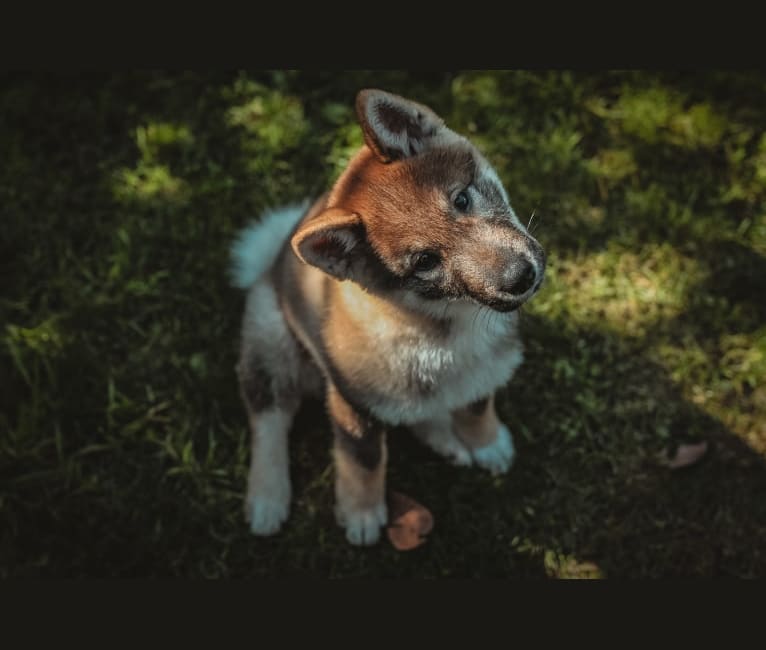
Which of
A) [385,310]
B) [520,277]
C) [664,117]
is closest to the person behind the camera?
[520,277]

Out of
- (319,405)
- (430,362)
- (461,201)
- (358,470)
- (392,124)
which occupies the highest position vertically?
(392,124)

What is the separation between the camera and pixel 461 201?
297cm

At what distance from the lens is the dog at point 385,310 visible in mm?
2908

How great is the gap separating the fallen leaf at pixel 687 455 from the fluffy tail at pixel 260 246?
7.49 feet

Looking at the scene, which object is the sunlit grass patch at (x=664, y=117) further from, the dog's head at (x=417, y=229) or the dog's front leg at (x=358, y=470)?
the dog's front leg at (x=358, y=470)

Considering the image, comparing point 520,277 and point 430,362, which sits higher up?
point 520,277

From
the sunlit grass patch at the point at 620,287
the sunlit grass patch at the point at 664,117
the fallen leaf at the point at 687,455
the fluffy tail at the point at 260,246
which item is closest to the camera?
the fallen leaf at the point at 687,455

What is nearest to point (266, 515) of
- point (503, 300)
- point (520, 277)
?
point (503, 300)

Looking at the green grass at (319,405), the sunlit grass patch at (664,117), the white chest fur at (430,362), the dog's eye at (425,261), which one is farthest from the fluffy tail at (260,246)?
the sunlit grass patch at (664,117)

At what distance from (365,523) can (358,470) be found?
34 centimetres

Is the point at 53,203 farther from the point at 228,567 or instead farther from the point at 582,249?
the point at 582,249

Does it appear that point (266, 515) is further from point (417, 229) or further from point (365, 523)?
point (417, 229)

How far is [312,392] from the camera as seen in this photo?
4.18 meters

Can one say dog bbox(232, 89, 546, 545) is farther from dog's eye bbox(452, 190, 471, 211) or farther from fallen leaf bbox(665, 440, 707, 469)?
fallen leaf bbox(665, 440, 707, 469)
